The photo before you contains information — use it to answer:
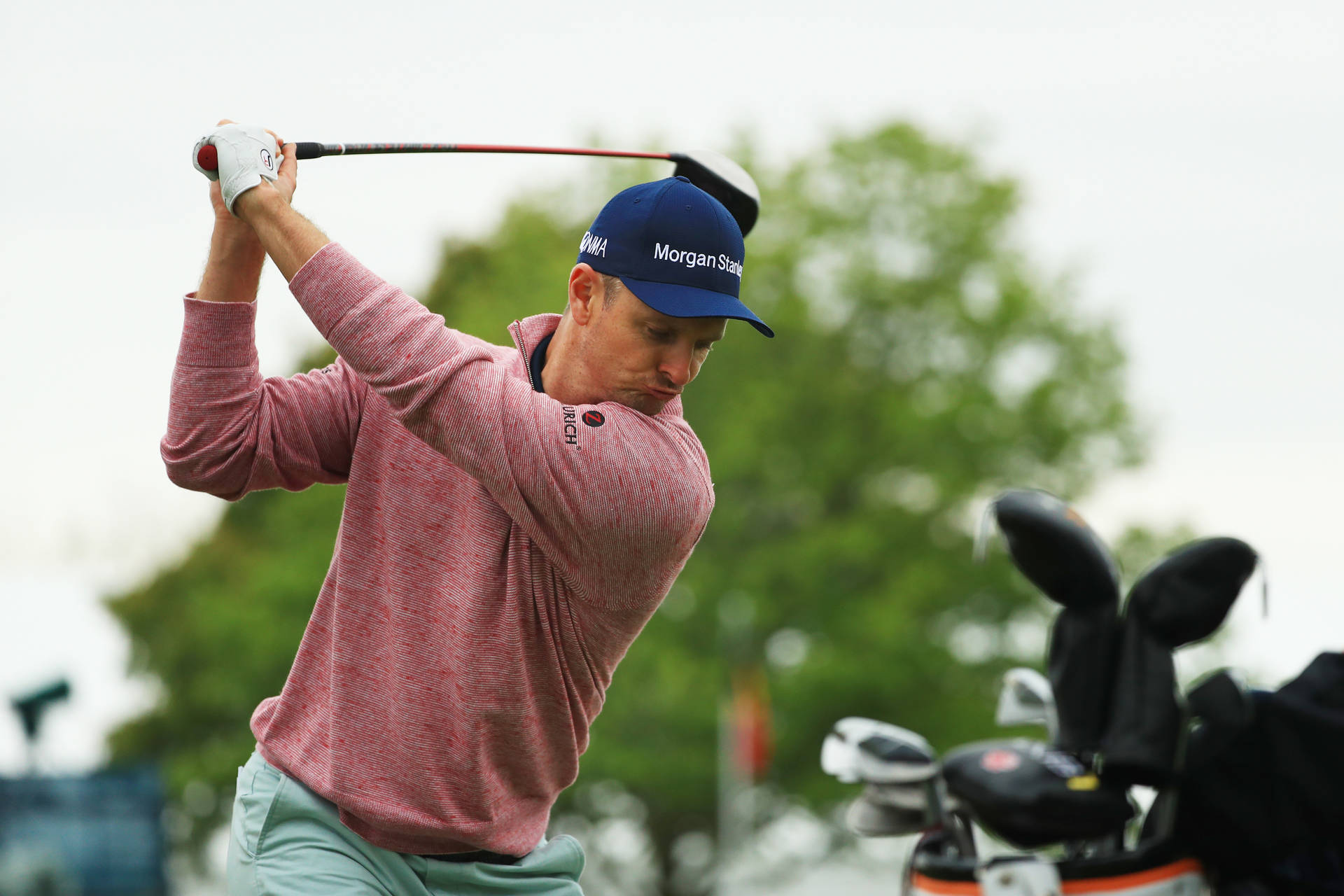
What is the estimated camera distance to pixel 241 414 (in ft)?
9.38

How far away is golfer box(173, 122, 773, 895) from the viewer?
266 cm

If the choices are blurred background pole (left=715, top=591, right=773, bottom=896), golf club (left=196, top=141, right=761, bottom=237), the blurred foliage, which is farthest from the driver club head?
the blurred foliage

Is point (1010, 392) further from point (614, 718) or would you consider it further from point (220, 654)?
point (220, 654)

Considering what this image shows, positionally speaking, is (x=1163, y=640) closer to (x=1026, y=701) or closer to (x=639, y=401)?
(x=1026, y=701)

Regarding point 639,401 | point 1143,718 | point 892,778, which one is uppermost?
point 639,401

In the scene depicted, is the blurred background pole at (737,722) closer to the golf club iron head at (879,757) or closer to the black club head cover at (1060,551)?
the golf club iron head at (879,757)

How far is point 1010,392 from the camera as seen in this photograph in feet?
67.5

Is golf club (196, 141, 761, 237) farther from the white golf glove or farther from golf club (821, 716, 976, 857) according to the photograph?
golf club (821, 716, 976, 857)

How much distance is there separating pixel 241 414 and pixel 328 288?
0.43m

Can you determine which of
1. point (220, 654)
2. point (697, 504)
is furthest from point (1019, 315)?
Answer: point (697, 504)

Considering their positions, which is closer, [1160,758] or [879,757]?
[1160,758]

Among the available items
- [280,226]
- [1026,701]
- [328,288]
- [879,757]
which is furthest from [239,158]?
[1026,701]

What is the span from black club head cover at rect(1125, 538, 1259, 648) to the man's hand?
7.91 ft

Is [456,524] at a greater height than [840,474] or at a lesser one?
greater
